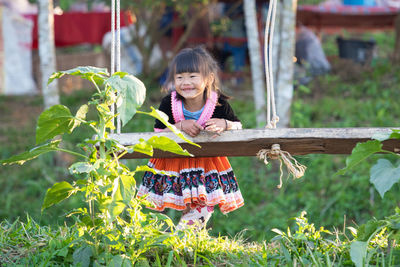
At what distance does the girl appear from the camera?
10.0 feet

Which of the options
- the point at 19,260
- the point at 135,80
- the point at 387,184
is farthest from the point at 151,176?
the point at 387,184

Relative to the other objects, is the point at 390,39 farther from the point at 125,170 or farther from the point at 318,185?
the point at 125,170

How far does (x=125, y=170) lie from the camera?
7.27ft

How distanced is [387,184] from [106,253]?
118cm

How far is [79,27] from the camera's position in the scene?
10.0 metres

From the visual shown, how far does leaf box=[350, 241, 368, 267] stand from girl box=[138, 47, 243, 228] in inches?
38.0

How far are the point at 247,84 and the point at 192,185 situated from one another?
6.68m

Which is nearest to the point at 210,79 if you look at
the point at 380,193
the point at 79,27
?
the point at 380,193

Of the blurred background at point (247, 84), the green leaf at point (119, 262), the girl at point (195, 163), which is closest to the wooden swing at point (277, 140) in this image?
the girl at point (195, 163)

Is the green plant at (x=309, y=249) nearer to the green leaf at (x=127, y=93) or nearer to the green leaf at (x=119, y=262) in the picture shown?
the green leaf at (x=119, y=262)

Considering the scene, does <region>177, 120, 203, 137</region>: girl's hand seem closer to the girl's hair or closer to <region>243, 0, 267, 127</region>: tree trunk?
the girl's hair

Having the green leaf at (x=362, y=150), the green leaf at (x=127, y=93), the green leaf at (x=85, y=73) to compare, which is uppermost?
the green leaf at (x=85, y=73)

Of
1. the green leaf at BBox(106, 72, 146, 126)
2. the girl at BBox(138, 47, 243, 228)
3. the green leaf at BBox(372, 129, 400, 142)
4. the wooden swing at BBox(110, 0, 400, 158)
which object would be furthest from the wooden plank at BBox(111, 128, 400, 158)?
the green leaf at BBox(106, 72, 146, 126)

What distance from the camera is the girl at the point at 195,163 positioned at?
306cm
